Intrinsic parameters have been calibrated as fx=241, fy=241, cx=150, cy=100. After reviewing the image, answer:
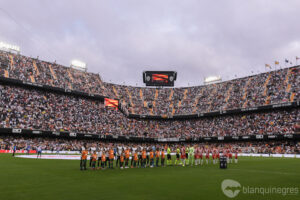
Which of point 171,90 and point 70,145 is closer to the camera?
point 70,145

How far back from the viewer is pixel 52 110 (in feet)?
188

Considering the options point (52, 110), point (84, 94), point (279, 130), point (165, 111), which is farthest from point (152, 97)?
point (279, 130)

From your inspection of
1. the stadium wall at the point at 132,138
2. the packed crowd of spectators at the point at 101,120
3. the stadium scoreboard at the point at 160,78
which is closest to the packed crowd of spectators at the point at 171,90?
the packed crowd of spectators at the point at 101,120

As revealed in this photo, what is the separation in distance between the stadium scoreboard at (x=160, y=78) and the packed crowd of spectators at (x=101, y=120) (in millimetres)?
14621

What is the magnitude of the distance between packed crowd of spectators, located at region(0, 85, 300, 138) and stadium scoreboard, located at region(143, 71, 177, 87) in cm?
1462

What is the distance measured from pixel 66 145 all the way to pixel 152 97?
3702 centimetres

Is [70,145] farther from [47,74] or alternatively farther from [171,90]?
[171,90]

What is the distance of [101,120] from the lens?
64750mm

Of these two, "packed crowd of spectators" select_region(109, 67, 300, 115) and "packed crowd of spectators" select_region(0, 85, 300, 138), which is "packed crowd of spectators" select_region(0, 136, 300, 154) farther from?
"packed crowd of spectators" select_region(109, 67, 300, 115)

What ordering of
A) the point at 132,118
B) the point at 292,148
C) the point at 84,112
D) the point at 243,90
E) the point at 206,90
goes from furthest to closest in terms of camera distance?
the point at 206,90 → the point at 132,118 → the point at 243,90 → the point at 84,112 → the point at 292,148

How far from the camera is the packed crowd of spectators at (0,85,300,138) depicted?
5172cm

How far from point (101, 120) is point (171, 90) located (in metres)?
31.6

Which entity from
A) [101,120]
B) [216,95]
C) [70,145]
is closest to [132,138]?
[101,120]

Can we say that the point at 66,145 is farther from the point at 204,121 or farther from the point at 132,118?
the point at 204,121
